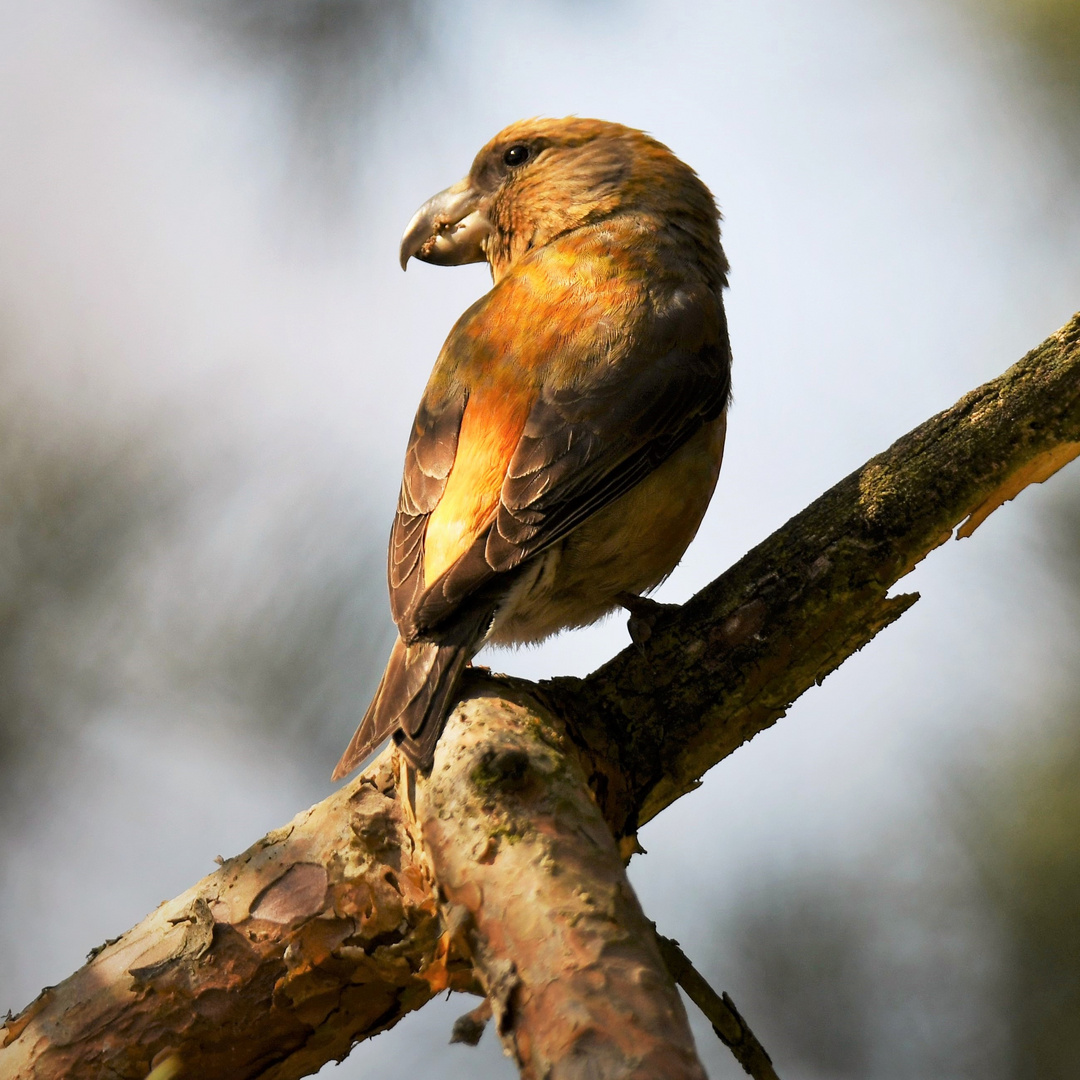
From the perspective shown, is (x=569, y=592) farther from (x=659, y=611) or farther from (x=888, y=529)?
(x=888, y=529)

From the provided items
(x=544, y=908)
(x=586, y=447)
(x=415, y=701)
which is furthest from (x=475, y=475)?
(x=544, y=908)

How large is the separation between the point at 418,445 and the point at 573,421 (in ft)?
1.69

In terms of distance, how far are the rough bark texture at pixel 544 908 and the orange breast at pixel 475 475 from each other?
633mm

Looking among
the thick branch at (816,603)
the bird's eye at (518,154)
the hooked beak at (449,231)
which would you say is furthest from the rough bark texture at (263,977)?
the bird's eye at (518,154)

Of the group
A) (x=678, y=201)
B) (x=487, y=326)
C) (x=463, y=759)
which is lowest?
(x=463, y=759)

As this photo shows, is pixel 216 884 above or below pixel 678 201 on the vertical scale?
below

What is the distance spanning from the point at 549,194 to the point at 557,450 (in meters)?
1.80

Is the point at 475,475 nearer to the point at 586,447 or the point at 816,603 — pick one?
the point at 586,447

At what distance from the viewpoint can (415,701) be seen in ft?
7.37

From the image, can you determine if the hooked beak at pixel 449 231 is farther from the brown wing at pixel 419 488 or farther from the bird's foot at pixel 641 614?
the bird's foot at pixel 641 614

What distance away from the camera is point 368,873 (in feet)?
7.34

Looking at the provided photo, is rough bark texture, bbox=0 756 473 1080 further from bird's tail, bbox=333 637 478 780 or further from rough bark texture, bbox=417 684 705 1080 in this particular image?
rough bark texture, bbox=417 684 705 1080

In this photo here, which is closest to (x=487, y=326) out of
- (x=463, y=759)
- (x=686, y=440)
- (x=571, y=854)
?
(x=686, y=440)

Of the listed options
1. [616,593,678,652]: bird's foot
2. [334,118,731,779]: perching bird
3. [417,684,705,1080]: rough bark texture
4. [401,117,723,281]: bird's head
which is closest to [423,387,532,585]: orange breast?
[334,118,731,779]: perching bird
